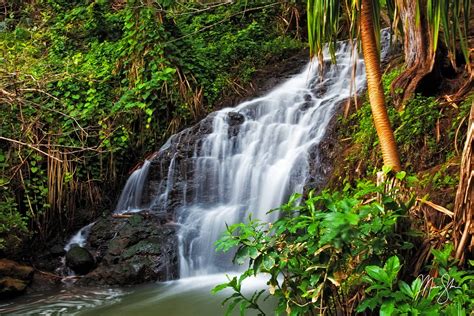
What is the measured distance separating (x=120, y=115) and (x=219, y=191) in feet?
7.32

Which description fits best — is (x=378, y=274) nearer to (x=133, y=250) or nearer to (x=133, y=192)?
(x=133, y=250)

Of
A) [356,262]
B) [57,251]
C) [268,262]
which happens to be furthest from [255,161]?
[268,262]

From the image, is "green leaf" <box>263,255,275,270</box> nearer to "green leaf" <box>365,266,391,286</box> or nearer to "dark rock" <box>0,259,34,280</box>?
"green leaf" <box>365,266,391,286</box>

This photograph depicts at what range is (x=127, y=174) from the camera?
8164 mm

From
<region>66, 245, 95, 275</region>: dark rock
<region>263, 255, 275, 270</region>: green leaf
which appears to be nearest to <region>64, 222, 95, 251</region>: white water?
<region>66, 245, 95, 275</region>: dark rock

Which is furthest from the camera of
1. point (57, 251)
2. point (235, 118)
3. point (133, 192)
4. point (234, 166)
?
point (235, 118)

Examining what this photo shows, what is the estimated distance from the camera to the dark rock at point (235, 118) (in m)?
8.18

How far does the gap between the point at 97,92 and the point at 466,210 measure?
278 inches

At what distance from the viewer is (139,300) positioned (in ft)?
18.3

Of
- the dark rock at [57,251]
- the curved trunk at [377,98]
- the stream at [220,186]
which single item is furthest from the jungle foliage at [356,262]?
the dark rock at [57,251]

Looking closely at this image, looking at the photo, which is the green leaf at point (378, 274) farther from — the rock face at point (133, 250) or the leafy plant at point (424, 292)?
the rock face at point (133, 250)

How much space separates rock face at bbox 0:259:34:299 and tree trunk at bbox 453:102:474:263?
204 inches

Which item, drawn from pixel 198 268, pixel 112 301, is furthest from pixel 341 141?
pixel 112 301

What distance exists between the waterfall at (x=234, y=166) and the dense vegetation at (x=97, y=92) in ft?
1.84
